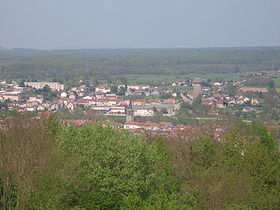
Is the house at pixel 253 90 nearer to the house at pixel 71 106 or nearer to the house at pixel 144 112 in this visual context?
the house at pixel 144 112

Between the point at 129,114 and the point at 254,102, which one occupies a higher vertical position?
the point at 129,114

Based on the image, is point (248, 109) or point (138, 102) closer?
point (248, 109)

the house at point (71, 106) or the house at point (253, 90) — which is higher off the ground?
the house at point (71, 106)

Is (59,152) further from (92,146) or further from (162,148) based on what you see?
(162,148)

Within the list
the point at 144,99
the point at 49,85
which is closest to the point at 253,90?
the point at 144,99

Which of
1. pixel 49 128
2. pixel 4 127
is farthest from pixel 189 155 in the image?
pixel 4 127

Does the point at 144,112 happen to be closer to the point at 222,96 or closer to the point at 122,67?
the point at 222,96

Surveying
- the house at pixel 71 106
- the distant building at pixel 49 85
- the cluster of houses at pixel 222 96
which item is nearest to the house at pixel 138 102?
the cluster of houses at pixel 222 96

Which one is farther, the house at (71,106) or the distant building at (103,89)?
the distant building at (103,89)

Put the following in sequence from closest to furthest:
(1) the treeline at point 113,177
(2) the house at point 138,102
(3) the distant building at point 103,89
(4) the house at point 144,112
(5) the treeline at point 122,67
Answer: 1. (1) the treeline at point 113,177
2. (4) the house at point 144,112
3. (2) the house at point 138,102
4. (3) the distant building at point 103,89
5. (5) the treeline at point 122,67
